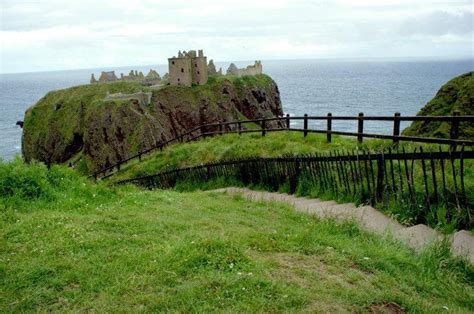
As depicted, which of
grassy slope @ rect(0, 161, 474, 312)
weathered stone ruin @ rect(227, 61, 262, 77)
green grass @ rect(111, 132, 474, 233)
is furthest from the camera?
weathered stone ruin @ rect(227, 61, 262, 77)

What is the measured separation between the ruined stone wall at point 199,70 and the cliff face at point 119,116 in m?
1.61

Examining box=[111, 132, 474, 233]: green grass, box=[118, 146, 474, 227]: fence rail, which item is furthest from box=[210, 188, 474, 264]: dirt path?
box=[118, 146, 474, 227]: fence rail

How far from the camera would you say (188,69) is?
274 ft

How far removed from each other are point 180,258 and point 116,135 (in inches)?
2758

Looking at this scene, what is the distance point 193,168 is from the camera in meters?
18.6

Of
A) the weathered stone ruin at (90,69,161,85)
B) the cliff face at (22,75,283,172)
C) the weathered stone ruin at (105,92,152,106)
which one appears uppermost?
the weathered stone ruin at (90,69,161,85)

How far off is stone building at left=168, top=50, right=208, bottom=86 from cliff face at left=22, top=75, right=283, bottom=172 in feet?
5.87

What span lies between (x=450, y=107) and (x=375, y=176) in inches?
416

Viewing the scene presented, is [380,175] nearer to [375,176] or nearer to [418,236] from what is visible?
[375,176]

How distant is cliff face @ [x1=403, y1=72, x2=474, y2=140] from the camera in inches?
636

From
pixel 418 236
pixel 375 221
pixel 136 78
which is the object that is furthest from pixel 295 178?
pixel 136 78

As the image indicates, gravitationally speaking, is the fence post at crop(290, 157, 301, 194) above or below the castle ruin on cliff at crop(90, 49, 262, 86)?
below

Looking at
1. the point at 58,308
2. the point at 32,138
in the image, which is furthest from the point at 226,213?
the point at 32,138

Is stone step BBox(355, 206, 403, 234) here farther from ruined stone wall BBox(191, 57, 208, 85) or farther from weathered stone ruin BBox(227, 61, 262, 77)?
weathered stone ruin BBox(227, 61, 262, 77)
